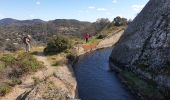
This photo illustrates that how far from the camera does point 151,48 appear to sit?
3127 cm

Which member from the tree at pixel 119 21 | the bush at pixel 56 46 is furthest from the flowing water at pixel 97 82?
the tree at pixel 119 21

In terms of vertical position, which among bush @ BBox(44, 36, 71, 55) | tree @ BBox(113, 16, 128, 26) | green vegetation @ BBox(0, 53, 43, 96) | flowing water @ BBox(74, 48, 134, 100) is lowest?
flowing water @ BBox(74, 48, 134, 100)

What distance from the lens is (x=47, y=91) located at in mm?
23734

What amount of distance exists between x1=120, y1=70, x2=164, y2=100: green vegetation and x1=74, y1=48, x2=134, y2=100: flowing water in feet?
2.57

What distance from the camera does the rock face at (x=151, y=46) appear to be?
27.3 metres

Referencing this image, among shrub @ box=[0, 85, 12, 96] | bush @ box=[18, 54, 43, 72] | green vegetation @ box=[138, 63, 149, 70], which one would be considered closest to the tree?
bush @ box=[18, 54, 43, 72]

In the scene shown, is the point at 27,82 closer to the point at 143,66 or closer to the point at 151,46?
the point at 143,66

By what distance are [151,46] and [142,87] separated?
17.7 feet

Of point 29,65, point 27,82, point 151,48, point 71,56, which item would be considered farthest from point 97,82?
point 71,56

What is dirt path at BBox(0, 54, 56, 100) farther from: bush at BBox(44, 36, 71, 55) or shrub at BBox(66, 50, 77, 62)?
bush at BBox(44, 36, 71, 55)

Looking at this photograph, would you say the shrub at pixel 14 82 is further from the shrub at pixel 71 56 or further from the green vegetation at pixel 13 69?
the shrub at pixel 71 56

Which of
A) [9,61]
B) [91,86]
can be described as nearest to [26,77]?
[9,61]

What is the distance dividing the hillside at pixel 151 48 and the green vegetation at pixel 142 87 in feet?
1.24

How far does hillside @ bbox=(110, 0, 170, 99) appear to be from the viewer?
26.8 meters
